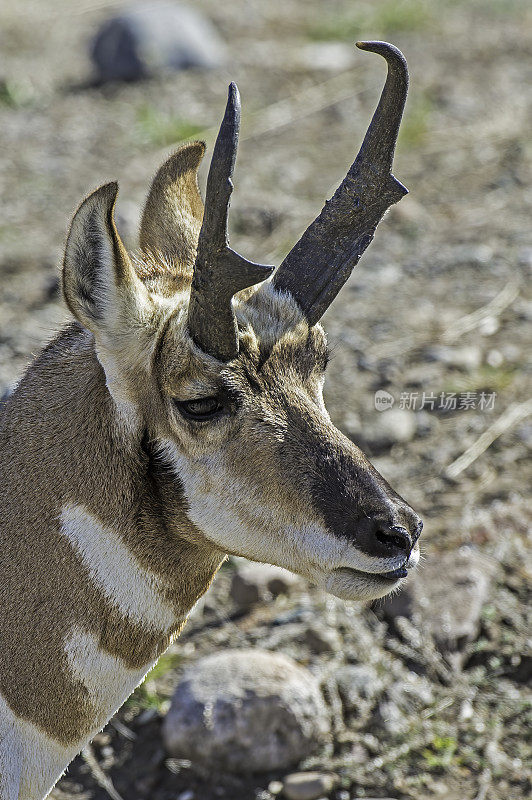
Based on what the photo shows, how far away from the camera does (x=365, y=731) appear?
5.03m

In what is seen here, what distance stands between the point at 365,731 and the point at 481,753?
1.90 ft

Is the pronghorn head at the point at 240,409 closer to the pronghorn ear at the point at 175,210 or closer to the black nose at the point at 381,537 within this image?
the black nose at the point at 381,537

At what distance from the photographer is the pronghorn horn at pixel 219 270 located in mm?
3094

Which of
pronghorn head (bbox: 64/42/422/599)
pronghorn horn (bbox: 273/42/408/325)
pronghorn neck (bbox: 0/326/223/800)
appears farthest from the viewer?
pronghorn horn (bbox: 273/42/408/325)

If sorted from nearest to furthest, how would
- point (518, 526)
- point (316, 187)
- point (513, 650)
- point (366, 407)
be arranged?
point (513, 650) → point (518, 526) → point (366, 407) → point (316, 187)

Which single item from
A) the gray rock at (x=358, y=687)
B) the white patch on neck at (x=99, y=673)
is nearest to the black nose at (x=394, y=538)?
the white patch on neck at (x=99, y=673)

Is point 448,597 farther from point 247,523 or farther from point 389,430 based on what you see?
point 247,523

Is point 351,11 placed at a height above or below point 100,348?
below

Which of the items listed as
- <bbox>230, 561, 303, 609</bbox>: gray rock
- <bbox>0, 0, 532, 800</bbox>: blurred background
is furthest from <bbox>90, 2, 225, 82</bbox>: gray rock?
<bbox>230, 561, 303, 609</bbox>: gray rock

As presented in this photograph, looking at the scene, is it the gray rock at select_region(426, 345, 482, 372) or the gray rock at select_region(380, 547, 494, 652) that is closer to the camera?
the gray rock at select_region(380, 547, 494, 652)

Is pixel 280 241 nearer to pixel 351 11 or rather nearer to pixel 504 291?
pixel 504 291

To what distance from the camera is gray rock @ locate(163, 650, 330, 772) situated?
4.75 m

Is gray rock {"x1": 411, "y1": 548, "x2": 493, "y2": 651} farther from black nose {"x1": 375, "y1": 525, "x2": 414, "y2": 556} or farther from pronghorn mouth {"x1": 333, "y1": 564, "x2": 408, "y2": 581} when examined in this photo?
black nose {"x1": 375, "y1": 525, "x2": 414, "y2": 556}

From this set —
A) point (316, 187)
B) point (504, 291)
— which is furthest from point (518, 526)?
point (316, 187)
